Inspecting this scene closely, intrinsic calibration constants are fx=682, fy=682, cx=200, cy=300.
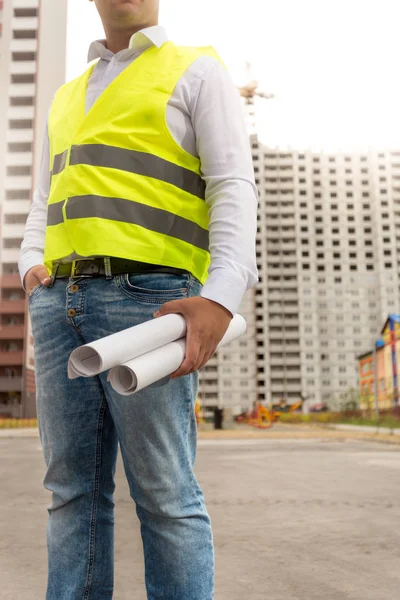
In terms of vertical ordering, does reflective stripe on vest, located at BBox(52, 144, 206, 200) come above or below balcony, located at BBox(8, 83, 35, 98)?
below

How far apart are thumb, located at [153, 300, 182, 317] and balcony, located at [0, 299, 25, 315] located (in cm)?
5468

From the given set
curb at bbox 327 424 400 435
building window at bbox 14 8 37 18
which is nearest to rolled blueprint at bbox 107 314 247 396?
curb at bbox 327 424 400 435

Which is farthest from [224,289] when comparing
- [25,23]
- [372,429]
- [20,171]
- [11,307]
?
[25,23]

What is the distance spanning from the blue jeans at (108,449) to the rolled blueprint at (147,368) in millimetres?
88

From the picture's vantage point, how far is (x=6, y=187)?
56250 millimetres

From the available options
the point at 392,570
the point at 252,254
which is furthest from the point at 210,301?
the point at 392,570

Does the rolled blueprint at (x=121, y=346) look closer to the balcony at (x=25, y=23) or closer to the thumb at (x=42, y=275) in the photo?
the thumb at (x=42, y=275)

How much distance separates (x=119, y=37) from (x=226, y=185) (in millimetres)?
520

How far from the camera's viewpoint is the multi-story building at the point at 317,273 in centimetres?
9038

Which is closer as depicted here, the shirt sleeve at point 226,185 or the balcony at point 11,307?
the shirt sleeve at point 226,185

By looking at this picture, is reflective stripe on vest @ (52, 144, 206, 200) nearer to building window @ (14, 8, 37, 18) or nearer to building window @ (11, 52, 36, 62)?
building window @ (11, 52, 36, 62)

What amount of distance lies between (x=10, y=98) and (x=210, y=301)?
61.7 metres

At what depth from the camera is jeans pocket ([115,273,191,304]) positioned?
4.98 ft

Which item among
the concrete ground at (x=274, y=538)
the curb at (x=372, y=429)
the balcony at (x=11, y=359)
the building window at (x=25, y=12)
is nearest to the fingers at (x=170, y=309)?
the concrete ground at (x=274, y=538)
